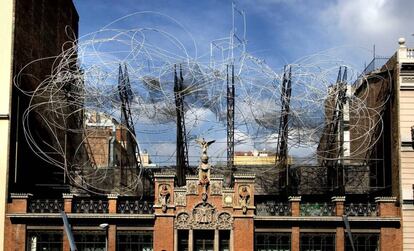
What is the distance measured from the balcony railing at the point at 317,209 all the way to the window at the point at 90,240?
1104 cm

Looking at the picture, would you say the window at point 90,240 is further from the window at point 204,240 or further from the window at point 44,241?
the window at point 204,240

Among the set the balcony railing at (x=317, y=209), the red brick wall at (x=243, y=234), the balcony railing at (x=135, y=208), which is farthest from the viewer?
the balcony railing at (x=317, y=209)

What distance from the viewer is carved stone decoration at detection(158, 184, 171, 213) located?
1677 inches

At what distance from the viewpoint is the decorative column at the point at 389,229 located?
42906mm

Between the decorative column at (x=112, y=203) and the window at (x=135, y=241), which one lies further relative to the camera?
the window at (x=135, y=241)

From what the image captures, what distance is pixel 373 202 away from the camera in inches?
1741

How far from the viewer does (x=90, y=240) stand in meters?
43.6

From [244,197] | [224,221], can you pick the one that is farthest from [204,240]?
[244,197]

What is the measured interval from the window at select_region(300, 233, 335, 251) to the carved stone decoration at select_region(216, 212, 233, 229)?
4.10 metres

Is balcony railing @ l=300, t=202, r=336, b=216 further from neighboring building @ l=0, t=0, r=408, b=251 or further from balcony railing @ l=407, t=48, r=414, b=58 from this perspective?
balcony railing @ l=407, t=48, r=414, b=58

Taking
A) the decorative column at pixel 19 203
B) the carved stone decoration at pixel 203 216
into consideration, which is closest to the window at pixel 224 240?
the carved stone decoration at pixel 203 216

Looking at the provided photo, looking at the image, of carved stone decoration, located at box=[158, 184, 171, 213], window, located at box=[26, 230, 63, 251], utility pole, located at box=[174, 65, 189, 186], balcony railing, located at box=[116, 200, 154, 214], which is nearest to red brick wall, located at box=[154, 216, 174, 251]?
carved stone decoration, located at box=[158, 184, 171, 213]

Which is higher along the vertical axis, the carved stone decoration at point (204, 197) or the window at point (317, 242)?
the carved stone decoration at point (204, 197)

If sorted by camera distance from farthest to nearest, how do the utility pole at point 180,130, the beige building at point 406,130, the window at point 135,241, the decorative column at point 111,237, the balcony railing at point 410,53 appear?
the utility pole at point 180,130 → the balcony railing at point 410,53 → the window at point 135,241 → the beige building at point 406,130 → the decorative column at point 111,237
